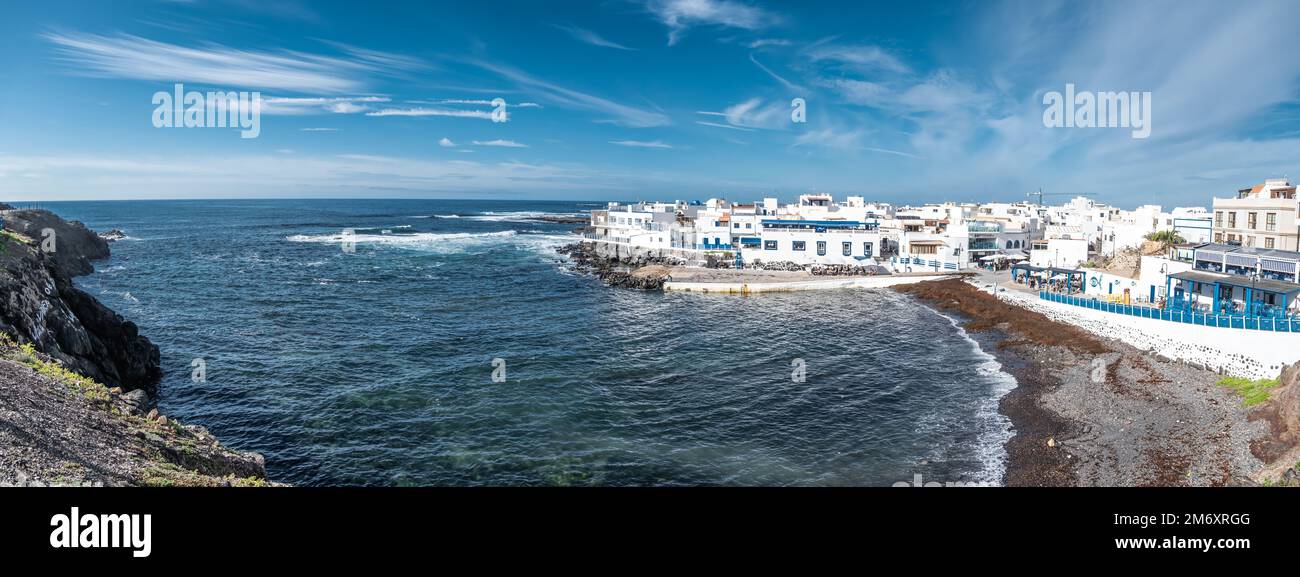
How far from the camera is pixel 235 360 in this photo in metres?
34.5

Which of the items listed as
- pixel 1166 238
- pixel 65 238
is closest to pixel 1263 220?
pixel 1166 238

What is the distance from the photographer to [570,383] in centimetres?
3192

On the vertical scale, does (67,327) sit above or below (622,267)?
below

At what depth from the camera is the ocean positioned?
22.6 metres

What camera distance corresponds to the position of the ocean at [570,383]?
2264cm

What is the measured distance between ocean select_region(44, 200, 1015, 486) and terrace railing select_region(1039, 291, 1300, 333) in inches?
308

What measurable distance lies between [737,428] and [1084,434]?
42.2 feet

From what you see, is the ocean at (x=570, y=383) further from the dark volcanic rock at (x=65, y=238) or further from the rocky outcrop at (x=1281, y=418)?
the dark volcanic rock at (x=65, y=238)

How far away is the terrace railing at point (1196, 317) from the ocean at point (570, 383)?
7.83 metres

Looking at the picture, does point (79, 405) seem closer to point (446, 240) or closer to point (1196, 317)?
point (1196, 317)

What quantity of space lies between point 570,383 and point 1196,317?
3137cm
